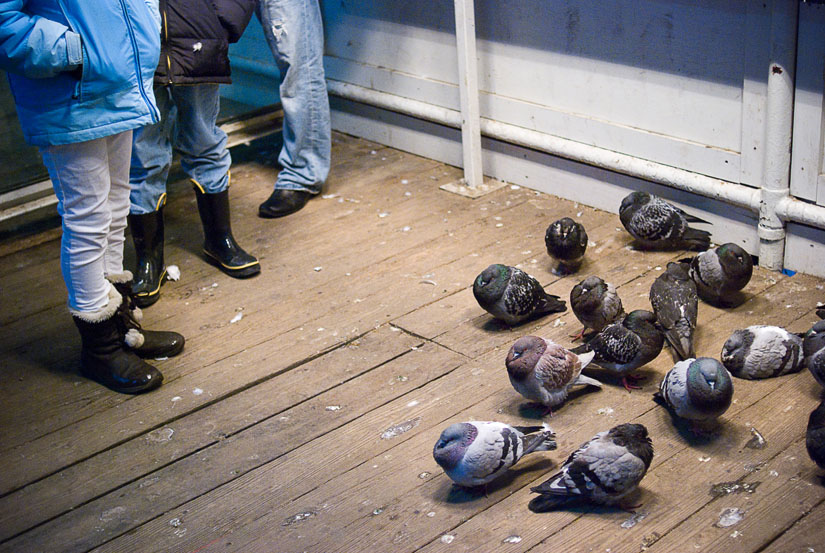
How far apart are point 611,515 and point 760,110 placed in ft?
5.45

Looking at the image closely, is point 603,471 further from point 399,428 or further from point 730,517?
point 399,428

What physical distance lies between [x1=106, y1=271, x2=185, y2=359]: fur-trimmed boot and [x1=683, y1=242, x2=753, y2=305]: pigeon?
179 cm

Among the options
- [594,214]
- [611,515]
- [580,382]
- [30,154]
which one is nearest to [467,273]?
[594,214]

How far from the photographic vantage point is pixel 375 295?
3.38m

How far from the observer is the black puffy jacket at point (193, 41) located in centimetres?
309

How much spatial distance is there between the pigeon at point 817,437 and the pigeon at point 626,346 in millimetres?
504

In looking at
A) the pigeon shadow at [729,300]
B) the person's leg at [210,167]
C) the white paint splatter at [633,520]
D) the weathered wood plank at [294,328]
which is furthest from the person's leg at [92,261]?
the pigeon shadow at [729,300]

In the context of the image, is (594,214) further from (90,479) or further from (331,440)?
(90,479)

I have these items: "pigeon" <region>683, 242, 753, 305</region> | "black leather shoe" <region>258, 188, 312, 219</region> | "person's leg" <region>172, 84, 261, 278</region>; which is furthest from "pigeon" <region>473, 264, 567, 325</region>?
"black leather shoe" <region>258, 188, 312, 219</region>

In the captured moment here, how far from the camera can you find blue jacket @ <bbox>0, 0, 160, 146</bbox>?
91.9 inches

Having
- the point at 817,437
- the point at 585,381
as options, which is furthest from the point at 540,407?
the point at 817,437

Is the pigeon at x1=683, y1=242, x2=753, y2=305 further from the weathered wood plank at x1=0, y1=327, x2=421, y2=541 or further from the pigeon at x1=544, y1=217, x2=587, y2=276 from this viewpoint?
the weathered wood plank at x1=0, y1=327, x2=421, y2=541

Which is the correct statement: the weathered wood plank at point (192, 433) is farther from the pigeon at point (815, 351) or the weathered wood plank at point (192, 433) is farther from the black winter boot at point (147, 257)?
the pigeon at point (815, 351)

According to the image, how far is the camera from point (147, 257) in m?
3.46
